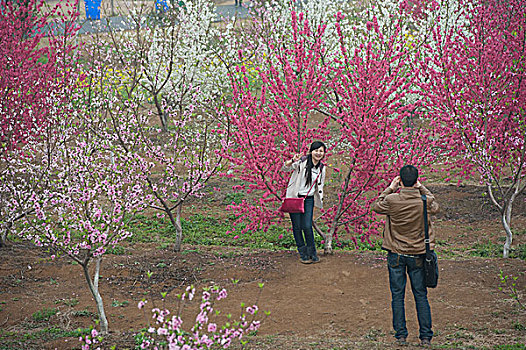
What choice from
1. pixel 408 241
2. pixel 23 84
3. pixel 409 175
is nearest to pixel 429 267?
pixel 408 241

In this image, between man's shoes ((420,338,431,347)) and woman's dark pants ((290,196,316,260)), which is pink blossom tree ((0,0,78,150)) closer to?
woman's dark pants ((290,196,316,260))

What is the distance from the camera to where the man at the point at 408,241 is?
448 centimetres

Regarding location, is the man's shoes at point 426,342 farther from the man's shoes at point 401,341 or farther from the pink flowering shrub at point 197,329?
the pink flowering shrub at point 197,329

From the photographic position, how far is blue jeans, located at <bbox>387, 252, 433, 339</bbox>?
14.8 feet

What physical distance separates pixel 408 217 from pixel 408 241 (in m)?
0.21

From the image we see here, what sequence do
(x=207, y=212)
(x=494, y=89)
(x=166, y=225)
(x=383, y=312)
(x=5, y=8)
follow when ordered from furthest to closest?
(x=207, y=212), (x=166, y=225), (x=5, y=8), (x=494, y=89), (x=383, y=312)

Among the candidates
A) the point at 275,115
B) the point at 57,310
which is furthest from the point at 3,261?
the point at 275,115

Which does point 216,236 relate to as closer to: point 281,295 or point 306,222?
point 306,222

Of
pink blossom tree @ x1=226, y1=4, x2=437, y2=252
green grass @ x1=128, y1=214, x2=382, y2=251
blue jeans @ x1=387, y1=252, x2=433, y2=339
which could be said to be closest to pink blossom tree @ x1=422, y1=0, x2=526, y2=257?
pink blossom tree @ x1=226, y1=4, x2=437, y2=252

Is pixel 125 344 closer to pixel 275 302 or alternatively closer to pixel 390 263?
pixel 275 302

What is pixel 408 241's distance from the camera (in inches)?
177

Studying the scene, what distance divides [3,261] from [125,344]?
3845 mm

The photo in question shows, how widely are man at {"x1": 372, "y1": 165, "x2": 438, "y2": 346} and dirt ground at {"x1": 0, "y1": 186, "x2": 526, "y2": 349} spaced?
0.33 m

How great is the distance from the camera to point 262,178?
7320 mm
